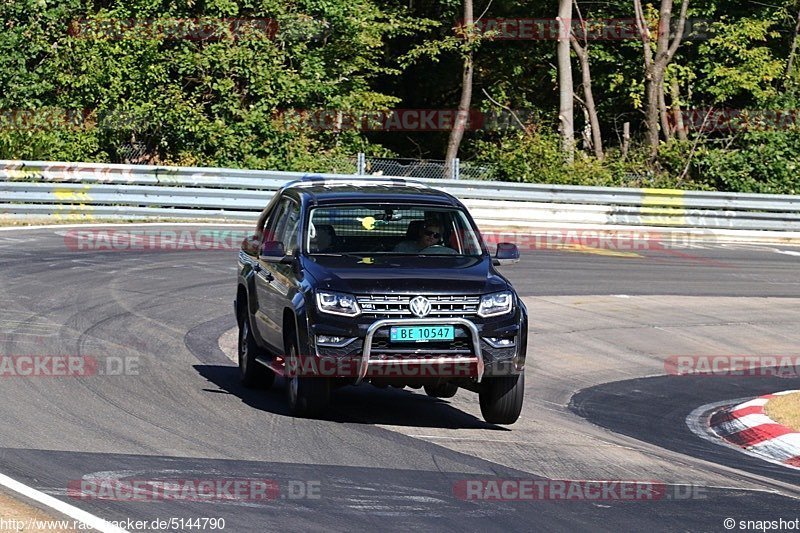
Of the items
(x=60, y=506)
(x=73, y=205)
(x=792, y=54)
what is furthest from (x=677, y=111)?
(x=60, y=506)

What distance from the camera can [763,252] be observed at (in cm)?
2562

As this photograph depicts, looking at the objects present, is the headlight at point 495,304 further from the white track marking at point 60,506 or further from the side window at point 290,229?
the white track marking at point 60,506

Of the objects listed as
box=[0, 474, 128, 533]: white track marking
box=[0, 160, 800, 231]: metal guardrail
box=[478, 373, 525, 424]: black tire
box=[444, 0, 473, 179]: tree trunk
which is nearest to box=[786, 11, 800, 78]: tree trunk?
box=[444, 0, 473, 179]: tree trunk

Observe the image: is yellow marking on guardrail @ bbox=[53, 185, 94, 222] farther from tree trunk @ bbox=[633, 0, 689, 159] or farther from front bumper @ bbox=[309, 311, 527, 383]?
front bumper @ bbox=[309, 311, 527, 383]

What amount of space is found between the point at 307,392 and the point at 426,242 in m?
1.70

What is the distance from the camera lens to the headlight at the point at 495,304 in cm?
987

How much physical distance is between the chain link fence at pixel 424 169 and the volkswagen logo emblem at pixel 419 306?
57.2 ft

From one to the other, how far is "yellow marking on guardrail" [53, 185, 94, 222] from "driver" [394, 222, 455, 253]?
567 inches

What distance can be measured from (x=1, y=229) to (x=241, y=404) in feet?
41.5

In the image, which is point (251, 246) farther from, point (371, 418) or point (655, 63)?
point (655, 63)

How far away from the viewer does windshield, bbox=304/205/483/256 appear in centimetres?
1075

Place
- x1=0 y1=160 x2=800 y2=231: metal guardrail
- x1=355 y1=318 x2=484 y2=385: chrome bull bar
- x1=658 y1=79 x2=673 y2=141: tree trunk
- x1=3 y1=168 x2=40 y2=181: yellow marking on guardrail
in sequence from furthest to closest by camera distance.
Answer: x1=658 y1=79 x2=673 y2=141: tree trunk
x1=0 y1=160 x2=800 y2=231: metal guardrail
x1=3 y1=168 x2=40 y2=181: yellow marking on guardrail
x1=355 y1=318 x2=484 y2=385: chrome bull bar

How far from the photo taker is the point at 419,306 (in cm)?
970

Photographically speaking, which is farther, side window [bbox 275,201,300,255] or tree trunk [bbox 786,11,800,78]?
tree trunk [bbox 786,11,800,78]
